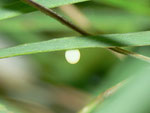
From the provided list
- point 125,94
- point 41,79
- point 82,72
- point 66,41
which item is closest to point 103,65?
point 82,72

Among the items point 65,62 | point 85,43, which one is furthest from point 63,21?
point 65,62

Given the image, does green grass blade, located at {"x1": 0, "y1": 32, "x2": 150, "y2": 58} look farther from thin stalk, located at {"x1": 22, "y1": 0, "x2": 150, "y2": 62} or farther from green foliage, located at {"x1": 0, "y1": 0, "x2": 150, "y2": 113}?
green foliage, located at {"x1": 0, "y1": 0, "x2": 150, "y2": 113}

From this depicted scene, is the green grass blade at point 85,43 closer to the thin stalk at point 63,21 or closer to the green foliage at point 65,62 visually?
the thin stalk at point 63,21

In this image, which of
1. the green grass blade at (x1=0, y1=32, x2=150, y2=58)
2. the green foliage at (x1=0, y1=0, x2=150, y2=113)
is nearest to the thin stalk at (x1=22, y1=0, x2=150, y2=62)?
the green grass blade at (x1=0, y1=32, x2=150, y2=58)

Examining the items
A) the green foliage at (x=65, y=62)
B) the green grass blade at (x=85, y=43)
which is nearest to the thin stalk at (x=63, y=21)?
the green grass blade at (x=85, y=43)

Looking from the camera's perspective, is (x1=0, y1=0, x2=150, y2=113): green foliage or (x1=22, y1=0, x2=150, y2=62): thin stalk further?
(x1=0, y1=0, x2=150, y2=113): green foliage

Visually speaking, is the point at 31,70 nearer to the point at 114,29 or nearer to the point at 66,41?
the point at 114,29

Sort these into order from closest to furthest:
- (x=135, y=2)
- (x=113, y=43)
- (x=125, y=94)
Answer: (x=125, y=94), (x=113, y=43), (x=135, y=2)

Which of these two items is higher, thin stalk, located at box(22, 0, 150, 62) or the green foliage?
the green foliage
